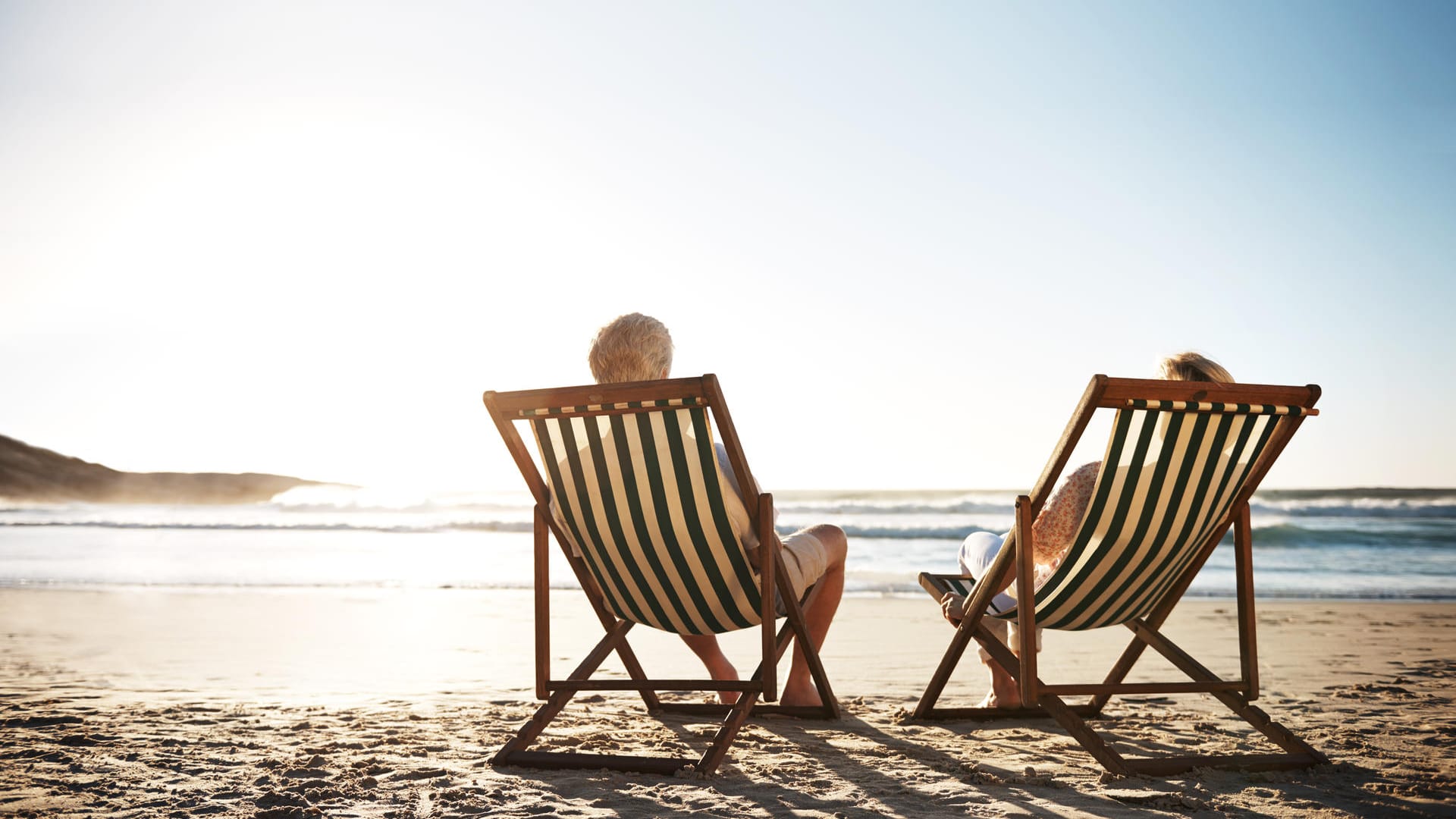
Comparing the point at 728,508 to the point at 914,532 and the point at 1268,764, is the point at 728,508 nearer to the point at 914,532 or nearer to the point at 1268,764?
the point at 1268,764

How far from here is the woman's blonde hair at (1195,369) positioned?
2.66 metres

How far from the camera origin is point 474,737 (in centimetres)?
302

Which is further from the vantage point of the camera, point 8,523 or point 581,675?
point 8,523

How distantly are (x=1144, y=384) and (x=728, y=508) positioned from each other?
1.04 meters

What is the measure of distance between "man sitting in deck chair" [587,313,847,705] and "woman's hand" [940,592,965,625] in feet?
1.22

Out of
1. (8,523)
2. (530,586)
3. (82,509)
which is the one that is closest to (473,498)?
(82,509)

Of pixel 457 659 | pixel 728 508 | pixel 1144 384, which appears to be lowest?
pixel 457 659

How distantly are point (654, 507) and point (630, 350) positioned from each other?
46 centimetres

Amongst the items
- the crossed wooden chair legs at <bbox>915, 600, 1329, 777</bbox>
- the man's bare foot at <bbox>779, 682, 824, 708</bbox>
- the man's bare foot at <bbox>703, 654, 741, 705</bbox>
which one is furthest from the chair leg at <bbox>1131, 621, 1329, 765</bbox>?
the man's bare foot at <bbox>703, 654, 741, 705</bbox>

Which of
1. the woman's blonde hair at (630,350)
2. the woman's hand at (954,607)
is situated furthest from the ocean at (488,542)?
the woman's blonde hair at (630,350)

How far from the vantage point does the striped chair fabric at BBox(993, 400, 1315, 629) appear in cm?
242

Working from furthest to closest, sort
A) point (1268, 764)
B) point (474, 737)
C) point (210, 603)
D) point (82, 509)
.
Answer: point (82, 509)
point (210, 603)
point (474, 737)
point (1268, 764)

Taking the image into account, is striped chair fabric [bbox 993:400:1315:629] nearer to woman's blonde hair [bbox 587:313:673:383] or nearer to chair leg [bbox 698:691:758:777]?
chair leg [bbox 698:691:758:777]

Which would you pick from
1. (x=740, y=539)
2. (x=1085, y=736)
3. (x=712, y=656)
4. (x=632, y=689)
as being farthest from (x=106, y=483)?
(x=1085, y=736)
